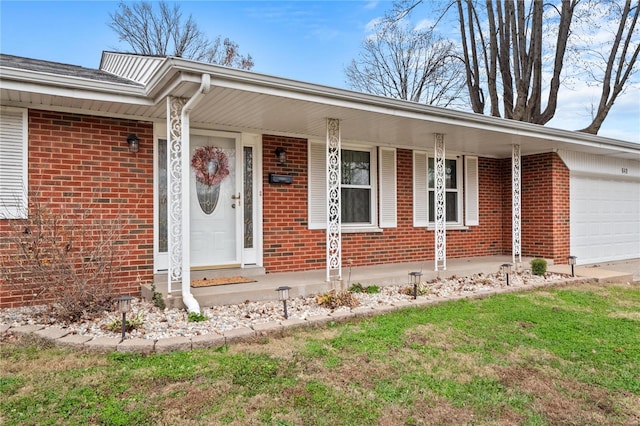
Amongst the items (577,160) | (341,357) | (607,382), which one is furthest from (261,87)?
(577,160)

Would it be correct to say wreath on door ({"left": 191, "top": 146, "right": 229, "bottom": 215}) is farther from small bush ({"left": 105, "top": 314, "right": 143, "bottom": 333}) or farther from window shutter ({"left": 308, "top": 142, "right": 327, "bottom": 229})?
small bush ({"left": 105, "top": 314, "right": 143, "bottom": 333})

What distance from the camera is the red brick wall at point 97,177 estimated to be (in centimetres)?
502

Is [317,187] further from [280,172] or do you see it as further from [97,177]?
[97,177]

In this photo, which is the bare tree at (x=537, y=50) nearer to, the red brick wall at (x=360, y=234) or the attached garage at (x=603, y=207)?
the attached garage at (x=603, y=207)

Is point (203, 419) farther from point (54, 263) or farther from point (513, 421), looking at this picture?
point (54, 263)

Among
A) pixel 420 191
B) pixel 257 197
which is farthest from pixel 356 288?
pixel 420 191

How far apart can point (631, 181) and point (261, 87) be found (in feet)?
34.2

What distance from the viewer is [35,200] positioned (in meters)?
4.93

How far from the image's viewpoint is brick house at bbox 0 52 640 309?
4.84 meters

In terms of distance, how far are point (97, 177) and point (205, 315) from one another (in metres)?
2.42

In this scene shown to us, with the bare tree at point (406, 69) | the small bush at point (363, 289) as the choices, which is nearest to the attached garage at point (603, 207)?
the small bush at point (363, 289)

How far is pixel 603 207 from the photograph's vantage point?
383 inches

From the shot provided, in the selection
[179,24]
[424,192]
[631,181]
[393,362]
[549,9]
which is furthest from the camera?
[179,24]

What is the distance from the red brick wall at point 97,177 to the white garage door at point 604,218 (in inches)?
341
